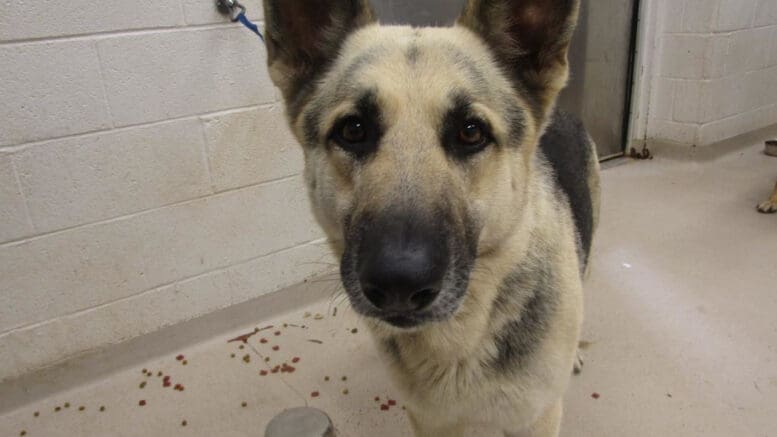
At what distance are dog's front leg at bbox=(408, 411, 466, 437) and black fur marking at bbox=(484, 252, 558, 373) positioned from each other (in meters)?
0.31

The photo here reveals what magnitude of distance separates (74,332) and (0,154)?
30.9 inches

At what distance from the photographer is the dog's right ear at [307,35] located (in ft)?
4.77

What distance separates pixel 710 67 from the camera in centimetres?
405

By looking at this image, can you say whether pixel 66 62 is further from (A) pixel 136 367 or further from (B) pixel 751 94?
(B) pixel 751 94

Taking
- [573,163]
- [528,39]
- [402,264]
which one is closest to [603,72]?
[573,163]

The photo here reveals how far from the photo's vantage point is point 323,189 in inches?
53.9

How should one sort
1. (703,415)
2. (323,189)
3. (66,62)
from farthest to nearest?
(66,62), (703,415), (323,189)

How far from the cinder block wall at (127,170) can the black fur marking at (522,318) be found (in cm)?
151

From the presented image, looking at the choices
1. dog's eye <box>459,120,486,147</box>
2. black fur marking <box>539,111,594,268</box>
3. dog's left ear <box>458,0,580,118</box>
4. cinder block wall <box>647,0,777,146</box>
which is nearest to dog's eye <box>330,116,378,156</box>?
dog's eye <box>459,120,486,147</box>

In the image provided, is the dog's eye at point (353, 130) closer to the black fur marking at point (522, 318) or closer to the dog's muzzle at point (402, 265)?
the dog's muzzle at point (402, 265)

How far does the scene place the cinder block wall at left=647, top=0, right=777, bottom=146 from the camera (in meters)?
4.01

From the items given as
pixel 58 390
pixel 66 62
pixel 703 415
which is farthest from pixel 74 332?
pixel 703 415

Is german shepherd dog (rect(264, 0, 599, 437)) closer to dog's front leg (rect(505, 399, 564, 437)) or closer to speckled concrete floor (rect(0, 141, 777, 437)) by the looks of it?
dog's front leg (rect(505, 399, 564, 437))

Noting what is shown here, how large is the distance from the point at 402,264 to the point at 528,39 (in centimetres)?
78
